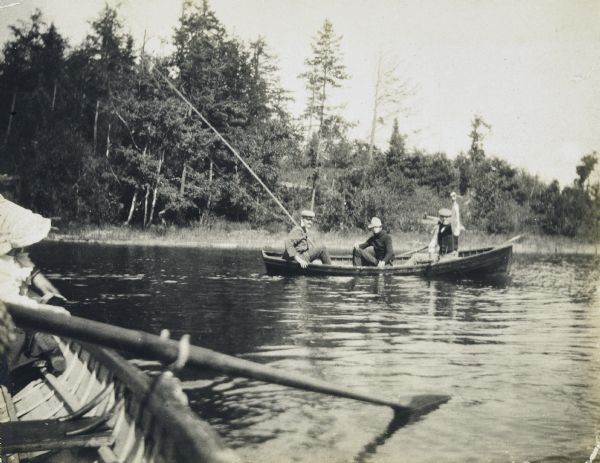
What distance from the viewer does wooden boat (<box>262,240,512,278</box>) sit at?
1327cm

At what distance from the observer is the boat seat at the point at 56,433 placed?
2.97 metres

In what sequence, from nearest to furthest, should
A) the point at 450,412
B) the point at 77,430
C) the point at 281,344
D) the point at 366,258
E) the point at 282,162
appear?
the point at 77,430
the point at 450,412
the point at 281,344
the point at 366,258
the point at 282,162

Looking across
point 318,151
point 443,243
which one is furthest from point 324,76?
point 443,243

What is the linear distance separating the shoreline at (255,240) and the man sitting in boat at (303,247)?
10875mm

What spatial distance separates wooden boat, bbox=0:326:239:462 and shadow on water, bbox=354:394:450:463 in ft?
5.52

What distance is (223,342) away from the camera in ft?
23.2

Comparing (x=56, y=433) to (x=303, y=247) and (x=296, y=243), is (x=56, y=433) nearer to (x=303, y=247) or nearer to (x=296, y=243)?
(x=296, y=243)

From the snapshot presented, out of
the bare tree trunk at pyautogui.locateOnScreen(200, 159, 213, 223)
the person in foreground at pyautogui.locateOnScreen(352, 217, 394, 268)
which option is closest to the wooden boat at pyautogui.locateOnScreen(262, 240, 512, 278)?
the person in foreground at pyautogui.locateOnScreen(352, 217, 394, 268)

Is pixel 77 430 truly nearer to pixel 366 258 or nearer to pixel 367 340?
pixel 367 340

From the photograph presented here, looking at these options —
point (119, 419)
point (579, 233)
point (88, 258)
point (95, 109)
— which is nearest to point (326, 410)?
point (119, 419)

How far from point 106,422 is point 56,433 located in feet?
0.98

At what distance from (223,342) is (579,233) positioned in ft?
82.9

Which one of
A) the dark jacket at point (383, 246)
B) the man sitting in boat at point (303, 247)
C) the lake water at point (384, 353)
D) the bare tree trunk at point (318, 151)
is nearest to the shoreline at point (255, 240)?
the bare tree trunk at point (318, 151)

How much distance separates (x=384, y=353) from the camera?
6.70 m
